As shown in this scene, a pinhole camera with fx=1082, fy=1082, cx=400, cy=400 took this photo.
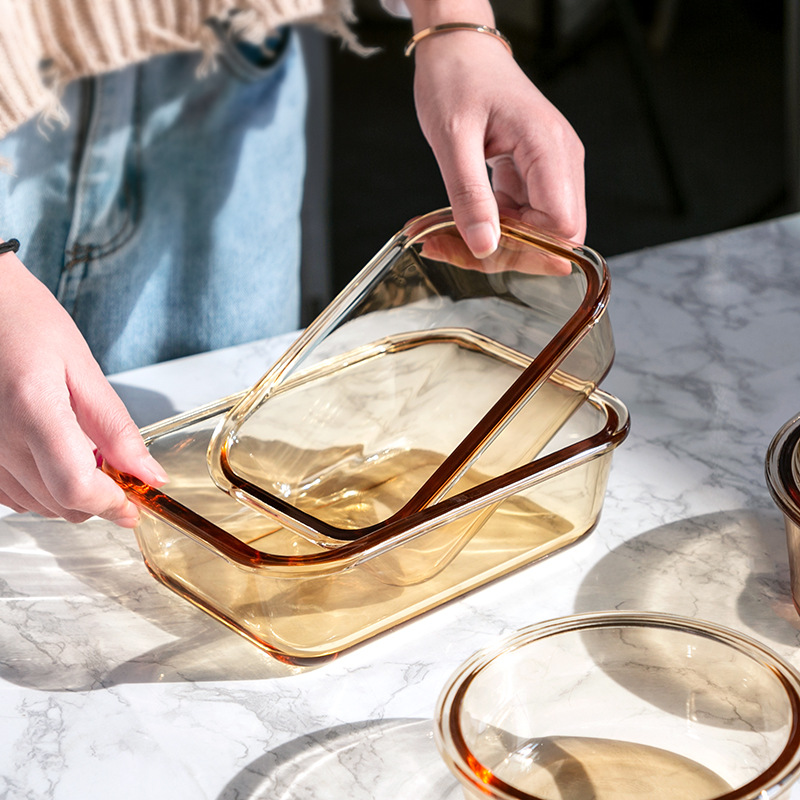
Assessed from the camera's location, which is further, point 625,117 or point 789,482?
point 625,117

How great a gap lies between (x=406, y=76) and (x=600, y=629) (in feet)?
8.47

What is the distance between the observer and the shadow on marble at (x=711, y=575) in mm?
499

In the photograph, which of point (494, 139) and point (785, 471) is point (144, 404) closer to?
point (494, 139)

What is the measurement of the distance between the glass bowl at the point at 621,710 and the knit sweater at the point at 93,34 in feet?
1.57

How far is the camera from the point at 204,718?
1.48 ft

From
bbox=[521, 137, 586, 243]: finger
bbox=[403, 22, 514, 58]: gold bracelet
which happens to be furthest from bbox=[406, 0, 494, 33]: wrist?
bbox=[521, 137, 586, 243]: finger

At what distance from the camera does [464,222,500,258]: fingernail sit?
0.57 m

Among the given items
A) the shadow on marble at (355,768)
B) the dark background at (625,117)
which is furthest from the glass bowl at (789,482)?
the dark background at (625,117)

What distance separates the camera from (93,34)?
2.41 feet

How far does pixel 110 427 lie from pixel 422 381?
0.19 metres

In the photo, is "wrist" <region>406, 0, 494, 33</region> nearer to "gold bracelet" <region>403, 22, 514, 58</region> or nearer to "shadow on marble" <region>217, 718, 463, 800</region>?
"gold bracelet" <region>403, 22, 514, 58</region>

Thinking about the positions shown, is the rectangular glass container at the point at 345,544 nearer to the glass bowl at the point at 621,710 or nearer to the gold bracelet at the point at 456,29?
the glass bowl at the point at 621,710

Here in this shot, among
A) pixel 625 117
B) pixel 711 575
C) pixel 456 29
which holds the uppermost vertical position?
pixel 456 29

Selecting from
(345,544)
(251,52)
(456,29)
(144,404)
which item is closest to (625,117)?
(251,52)
